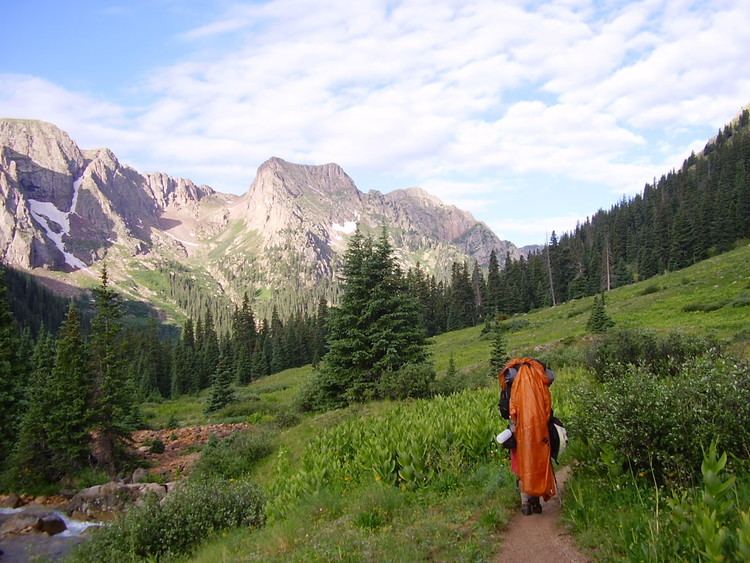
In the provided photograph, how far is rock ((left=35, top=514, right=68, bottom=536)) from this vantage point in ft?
61.9

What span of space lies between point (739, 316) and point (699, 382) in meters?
27.9

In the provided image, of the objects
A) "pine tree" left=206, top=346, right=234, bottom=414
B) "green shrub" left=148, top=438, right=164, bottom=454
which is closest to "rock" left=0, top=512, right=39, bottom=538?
"green shrub" left=148, top=438, right=164, bottom=454

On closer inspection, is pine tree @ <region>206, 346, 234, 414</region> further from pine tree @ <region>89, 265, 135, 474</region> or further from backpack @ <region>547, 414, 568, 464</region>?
backpack @ <region>547, 414, 568, 464</region>

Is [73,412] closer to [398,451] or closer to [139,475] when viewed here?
[139,475]

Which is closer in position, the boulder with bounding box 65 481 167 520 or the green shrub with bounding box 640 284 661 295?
the boulder with bounding box 65 481 167 520

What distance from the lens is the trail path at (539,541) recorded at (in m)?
5.60

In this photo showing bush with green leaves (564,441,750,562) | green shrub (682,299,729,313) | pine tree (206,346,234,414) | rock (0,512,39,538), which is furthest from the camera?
pine tree (206,346,234,414)

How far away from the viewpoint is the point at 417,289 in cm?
9319

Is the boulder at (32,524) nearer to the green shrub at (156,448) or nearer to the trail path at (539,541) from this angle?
the green shrub at (156,448)

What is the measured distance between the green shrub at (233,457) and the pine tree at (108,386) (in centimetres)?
937

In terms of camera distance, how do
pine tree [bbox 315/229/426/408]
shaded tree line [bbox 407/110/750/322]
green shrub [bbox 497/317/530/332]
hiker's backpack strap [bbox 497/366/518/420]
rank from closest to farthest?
hiker's backpack strap [bbox 497/366/518/420], pine tree [bbox 315/229/426/408], green shrub [bbox 497/317/530/332], shaded tree line [bbox 407/110/750/322]

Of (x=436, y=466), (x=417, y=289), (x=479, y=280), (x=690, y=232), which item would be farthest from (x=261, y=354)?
(x=436, y=466)

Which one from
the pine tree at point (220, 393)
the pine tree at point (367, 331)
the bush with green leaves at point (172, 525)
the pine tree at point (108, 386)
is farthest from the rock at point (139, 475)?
the pine tree at point (220, 393)

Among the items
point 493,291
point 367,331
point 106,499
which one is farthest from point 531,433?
point 493,291
